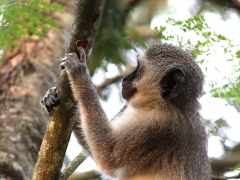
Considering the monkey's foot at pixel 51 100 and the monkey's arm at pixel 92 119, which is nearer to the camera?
the monkey's foot at pixel 51 100

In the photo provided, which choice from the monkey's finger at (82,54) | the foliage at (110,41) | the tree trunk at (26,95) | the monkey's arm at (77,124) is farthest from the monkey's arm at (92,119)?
the foliage at (110,41)

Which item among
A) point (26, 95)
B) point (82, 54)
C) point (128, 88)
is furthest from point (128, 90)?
point (26, 95)

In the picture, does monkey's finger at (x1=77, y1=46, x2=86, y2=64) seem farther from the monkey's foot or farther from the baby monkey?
the monkey's foot

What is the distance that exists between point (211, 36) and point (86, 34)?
2.03 metres

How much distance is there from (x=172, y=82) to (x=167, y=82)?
0.29 ft

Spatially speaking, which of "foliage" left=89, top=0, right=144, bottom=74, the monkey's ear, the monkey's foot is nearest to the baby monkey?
the monkey's ear

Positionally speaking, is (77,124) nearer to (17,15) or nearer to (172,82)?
(172,82)

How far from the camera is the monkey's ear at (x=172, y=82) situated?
6.07 m

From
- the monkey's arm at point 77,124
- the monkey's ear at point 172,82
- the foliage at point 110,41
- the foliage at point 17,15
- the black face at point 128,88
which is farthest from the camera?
the foliage at point 110,41

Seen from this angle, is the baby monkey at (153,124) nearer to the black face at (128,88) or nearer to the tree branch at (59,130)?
the black face at (128,88)

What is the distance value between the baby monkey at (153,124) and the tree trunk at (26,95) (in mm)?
967

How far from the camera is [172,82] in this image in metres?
6.16

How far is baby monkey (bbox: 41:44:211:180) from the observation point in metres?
5.88

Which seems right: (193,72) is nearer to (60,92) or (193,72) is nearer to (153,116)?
(153,116)
